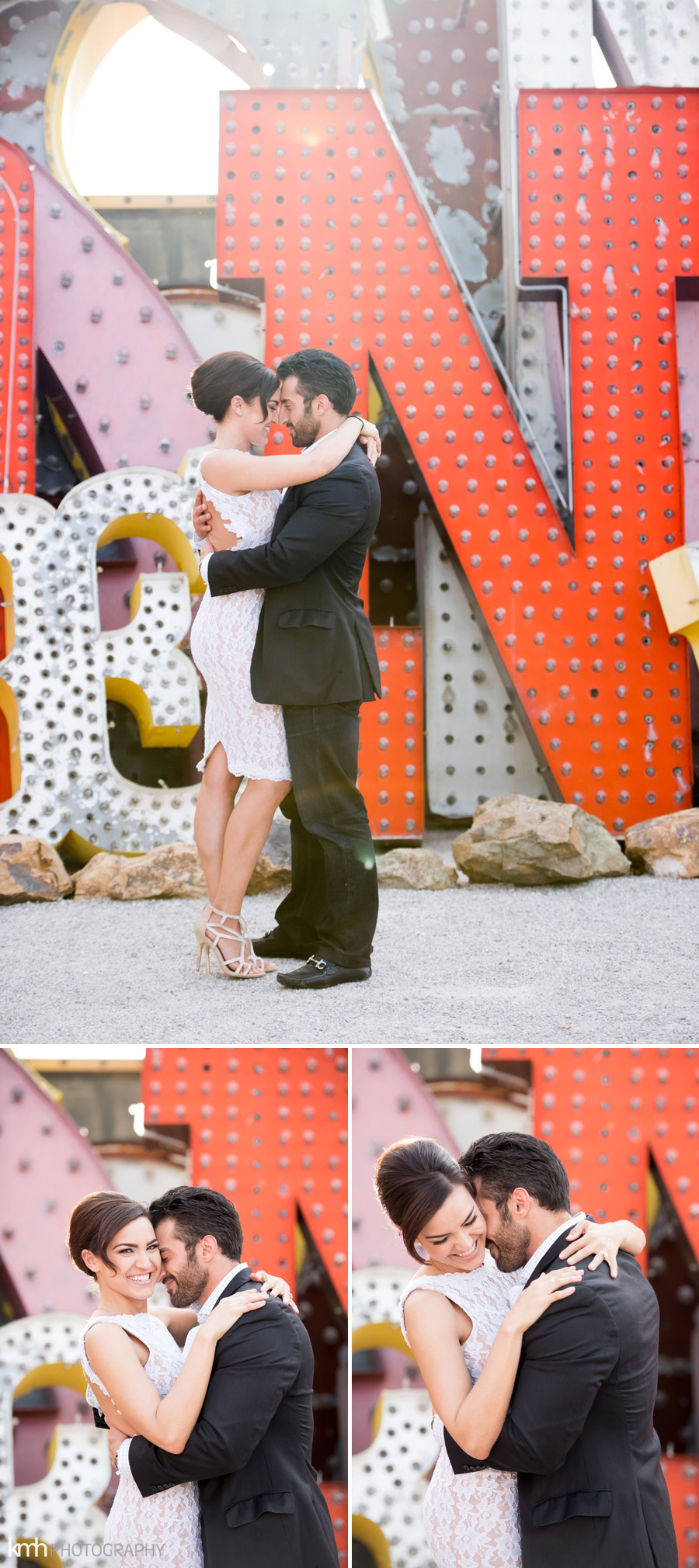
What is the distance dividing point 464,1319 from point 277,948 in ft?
5.41

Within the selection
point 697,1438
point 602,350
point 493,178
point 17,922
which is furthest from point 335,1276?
point 493,178

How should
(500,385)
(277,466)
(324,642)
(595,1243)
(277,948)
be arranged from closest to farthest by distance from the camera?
(595,1243) → (277,466) → (324,642) → (277,948) → (500,385)

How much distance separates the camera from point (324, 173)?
5.35m

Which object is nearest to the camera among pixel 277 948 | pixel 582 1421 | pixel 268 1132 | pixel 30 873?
pixel 582 1421

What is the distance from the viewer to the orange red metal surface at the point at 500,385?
5324mm

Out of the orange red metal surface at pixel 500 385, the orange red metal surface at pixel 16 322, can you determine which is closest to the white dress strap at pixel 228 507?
the orange red metal surface at pixel 500 385

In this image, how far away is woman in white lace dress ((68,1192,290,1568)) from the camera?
1729mm

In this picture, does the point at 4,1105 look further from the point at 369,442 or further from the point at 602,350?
the point at 602,350

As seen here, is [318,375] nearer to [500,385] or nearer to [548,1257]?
[548,1257]

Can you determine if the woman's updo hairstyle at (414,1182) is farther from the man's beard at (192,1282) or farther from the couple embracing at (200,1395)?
the man's beard at (192,1282)

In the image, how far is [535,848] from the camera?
4.32 metres

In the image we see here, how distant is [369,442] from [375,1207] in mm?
1841

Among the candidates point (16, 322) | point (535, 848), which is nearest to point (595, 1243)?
point (535, 848)

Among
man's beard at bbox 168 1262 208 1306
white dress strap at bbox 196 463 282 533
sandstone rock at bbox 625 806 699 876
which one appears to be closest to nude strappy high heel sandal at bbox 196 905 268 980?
white dress strap at bbox 196 463 282 533
